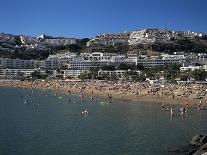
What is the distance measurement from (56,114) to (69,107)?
6624mm

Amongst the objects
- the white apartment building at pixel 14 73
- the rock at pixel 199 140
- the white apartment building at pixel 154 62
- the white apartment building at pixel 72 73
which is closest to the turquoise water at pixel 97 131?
the rock at pixel 199 140

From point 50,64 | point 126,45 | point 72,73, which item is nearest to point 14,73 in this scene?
point 72,73

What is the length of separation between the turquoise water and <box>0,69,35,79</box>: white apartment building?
7516 centimetres

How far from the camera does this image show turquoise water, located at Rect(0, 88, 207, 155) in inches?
936

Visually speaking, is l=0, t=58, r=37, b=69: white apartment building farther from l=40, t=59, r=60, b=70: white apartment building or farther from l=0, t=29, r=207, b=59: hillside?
l=0, t=29, r=207, b=59: hillside

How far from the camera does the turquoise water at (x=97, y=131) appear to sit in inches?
936

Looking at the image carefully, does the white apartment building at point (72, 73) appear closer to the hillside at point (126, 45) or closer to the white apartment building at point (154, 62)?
the white apartment building at point (154, 62)

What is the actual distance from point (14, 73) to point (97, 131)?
93.0 m

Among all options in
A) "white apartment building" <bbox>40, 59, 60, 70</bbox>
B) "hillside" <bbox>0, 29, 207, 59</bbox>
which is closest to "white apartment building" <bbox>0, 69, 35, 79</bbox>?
"white apartment building" <bbox>40, 59, 60, 70</bbox>

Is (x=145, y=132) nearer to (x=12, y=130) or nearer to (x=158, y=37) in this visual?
(x=12, y=130)

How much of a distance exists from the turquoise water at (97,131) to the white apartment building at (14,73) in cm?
7516

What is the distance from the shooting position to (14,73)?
120 meters

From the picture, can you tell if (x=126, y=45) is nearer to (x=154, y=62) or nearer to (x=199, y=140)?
(x=154, y=62)

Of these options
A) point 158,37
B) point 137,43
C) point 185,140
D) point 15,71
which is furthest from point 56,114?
point 158,37
